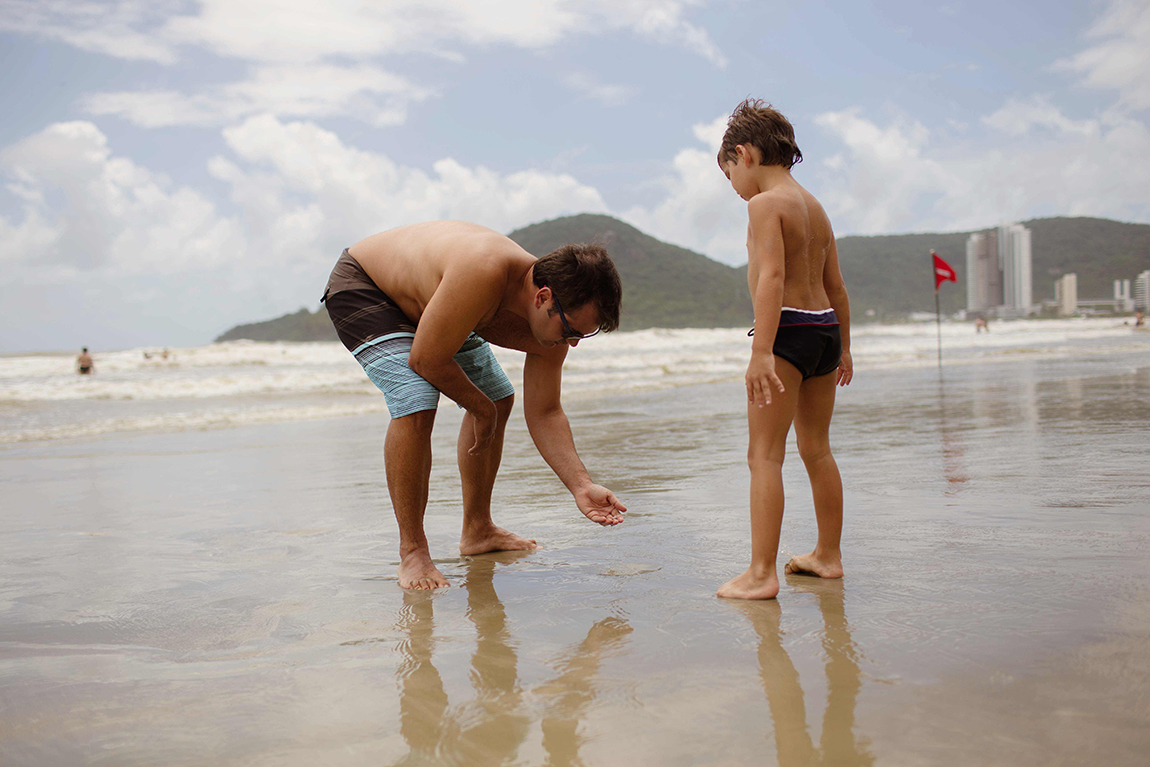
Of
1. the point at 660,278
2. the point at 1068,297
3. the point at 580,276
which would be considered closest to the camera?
the point at 580,276

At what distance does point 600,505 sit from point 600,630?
0.70 meters

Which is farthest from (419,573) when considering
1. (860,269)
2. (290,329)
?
(860,269)

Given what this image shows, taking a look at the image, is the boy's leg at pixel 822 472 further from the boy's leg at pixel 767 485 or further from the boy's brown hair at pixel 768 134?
the boy's brown hair at pixel 768 134

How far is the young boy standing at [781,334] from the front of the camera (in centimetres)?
262

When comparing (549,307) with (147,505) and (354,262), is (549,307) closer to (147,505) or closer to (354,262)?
(354,262)

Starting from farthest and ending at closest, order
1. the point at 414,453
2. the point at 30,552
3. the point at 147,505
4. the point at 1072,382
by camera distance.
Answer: the point at 1072,382, the point at 147,505, the point at 30,552, the point at 414,453

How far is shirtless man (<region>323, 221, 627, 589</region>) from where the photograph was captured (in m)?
2.88

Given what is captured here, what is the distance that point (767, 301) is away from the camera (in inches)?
102

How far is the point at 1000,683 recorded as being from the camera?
6.18 ft

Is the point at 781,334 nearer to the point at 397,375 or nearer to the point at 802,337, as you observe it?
the point at 802,337

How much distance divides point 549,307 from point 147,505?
11.3 ft

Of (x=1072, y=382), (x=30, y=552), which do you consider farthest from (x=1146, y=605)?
(x=1072, y=382)

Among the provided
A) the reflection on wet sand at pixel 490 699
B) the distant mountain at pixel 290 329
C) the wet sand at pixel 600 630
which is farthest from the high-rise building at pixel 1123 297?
the reflection on wet sand at pixel 490 699

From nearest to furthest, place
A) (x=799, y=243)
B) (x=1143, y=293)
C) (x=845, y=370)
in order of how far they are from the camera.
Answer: (x=799, y=243)
(x=845, y=370)
(x=1143, y=293)
